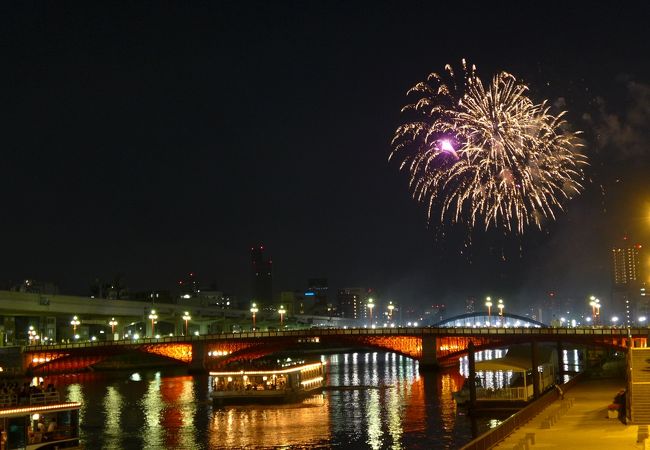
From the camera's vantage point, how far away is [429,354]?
130250 millimetres

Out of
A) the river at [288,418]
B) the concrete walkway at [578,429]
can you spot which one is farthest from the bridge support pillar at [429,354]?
the concrete walkway at [578,429]

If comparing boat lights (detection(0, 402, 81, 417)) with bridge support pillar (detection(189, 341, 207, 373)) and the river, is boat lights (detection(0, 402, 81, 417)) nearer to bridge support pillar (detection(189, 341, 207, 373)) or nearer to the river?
the river

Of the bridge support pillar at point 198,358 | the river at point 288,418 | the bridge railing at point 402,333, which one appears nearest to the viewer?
the river at point 288,418

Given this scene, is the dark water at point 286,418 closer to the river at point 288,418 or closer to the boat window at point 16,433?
the river at point 288,418

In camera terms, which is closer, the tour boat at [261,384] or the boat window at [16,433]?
the boat window at [16,433]

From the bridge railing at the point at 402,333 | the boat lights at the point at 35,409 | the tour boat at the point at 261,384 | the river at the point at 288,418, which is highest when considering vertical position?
the bridge railing at the point at 402,333

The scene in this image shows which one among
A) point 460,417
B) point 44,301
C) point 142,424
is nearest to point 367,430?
point 460,417

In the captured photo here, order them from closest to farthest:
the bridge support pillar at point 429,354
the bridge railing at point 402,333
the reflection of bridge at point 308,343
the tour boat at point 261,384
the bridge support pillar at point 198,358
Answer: the tour boat at point 261,384, the bridge railing at point 402,333, the reflection of bridge at point 308,343, the bridge support pillar at point 429,354, the bridge support pillar at point 198,358

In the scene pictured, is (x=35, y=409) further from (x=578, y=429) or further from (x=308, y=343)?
(x=308, y=343)

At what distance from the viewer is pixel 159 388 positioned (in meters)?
113

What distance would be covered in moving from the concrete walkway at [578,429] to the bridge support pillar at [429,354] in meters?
57.6

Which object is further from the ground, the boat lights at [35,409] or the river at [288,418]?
the boat lights at [35,409]

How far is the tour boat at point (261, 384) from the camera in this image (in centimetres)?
9562

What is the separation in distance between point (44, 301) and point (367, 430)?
100729 mm
